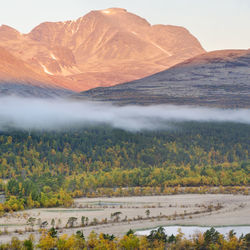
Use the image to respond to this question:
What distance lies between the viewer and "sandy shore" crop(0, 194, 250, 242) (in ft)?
315

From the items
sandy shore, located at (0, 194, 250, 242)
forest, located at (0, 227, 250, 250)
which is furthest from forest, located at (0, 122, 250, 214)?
forest, located at (0, 227, 250, 250)

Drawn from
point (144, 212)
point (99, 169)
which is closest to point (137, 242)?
point (144, 212)

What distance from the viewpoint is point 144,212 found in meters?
110

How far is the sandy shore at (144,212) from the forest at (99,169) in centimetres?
632

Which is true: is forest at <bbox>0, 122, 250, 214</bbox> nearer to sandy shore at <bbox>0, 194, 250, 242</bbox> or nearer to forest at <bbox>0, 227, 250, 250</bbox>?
sandy shore at <bbox>0, 194, 250, 242</bbox>

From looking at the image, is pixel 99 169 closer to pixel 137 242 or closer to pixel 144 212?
pixel 144 212

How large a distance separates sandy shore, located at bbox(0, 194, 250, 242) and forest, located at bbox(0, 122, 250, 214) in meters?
6.32

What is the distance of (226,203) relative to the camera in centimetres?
12075

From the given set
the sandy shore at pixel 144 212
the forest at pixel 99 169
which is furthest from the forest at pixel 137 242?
the forest at pixel 99 169

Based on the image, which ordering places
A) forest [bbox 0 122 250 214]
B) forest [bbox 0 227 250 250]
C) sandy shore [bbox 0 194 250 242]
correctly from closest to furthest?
Answer: 1. forest [bbox 0 227 250 250]
2. sandy shore [bbox 0 194 250 242]
3. forest [bbox 0 122 250 214]

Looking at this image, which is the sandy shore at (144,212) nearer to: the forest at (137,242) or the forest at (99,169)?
the forest at (99,169)

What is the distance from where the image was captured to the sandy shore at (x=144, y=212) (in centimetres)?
9600

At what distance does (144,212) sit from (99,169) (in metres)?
63.9

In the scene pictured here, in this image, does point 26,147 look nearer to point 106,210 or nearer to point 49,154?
point 49,154
